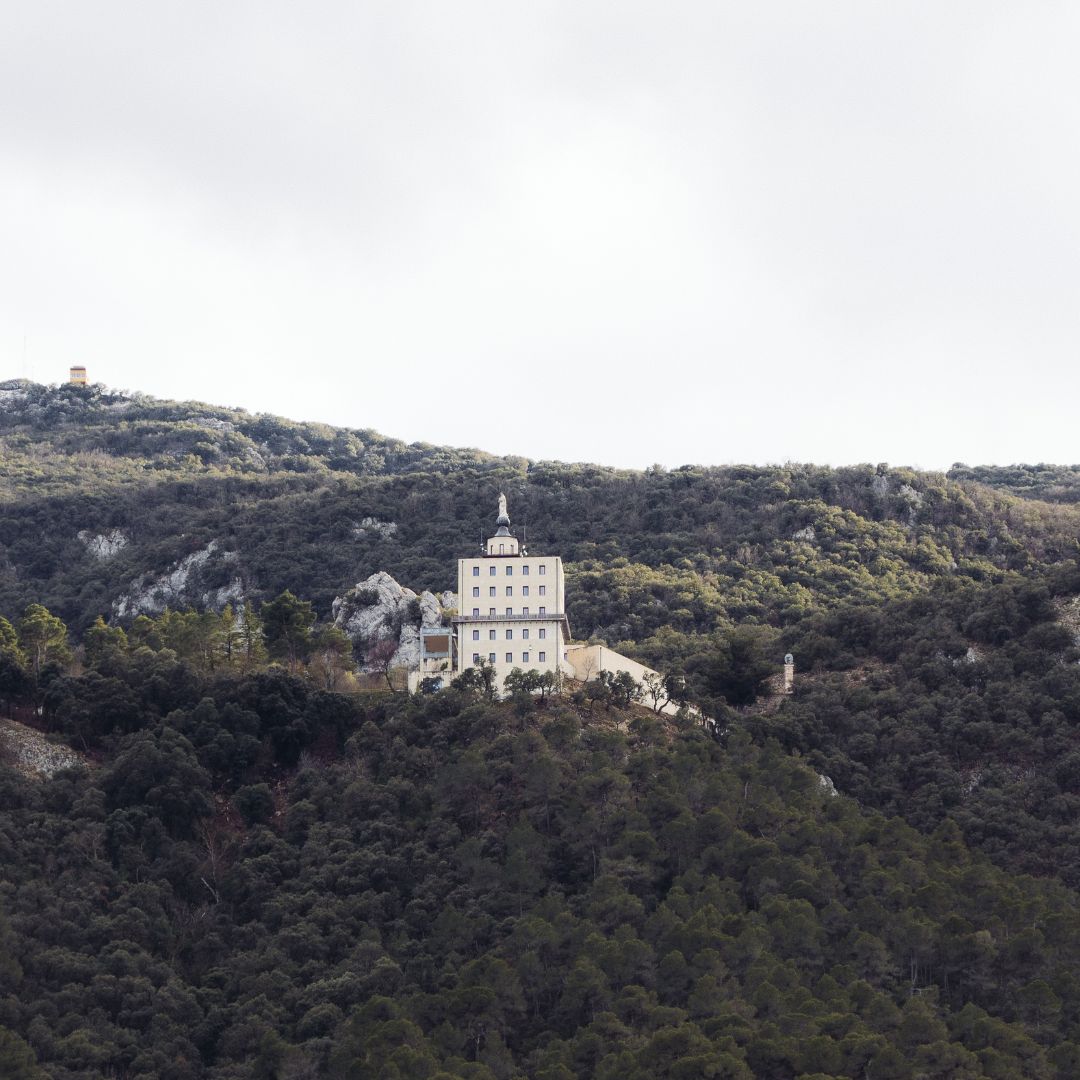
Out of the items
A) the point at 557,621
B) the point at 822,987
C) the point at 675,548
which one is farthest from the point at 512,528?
the point at 822,987

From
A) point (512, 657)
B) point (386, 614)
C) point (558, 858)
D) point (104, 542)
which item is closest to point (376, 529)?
point (104, 542)

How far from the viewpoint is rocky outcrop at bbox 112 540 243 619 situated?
110125 mm

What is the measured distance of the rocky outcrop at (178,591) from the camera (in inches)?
4336

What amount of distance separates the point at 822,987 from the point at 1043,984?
Answer: 615 centimetres

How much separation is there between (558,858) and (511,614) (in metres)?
13.8

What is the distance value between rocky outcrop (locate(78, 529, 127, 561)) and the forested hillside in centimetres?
3842

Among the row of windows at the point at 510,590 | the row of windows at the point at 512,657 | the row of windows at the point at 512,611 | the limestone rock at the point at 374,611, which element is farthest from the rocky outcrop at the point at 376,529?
the row of windows at the point at 512,657

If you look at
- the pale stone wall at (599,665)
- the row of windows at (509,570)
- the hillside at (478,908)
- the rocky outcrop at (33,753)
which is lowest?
the hillside at (478,908)

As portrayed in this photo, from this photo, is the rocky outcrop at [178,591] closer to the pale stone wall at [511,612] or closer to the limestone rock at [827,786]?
the pale stone wall at [511,612]

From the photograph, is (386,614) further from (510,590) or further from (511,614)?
(511,614)

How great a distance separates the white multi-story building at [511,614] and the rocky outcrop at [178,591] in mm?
37271

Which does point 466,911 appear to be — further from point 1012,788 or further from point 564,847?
point 1012,788

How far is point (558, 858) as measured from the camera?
63594 mm

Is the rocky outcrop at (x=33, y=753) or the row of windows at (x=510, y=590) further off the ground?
the row of windows at (x=510, y=590)
